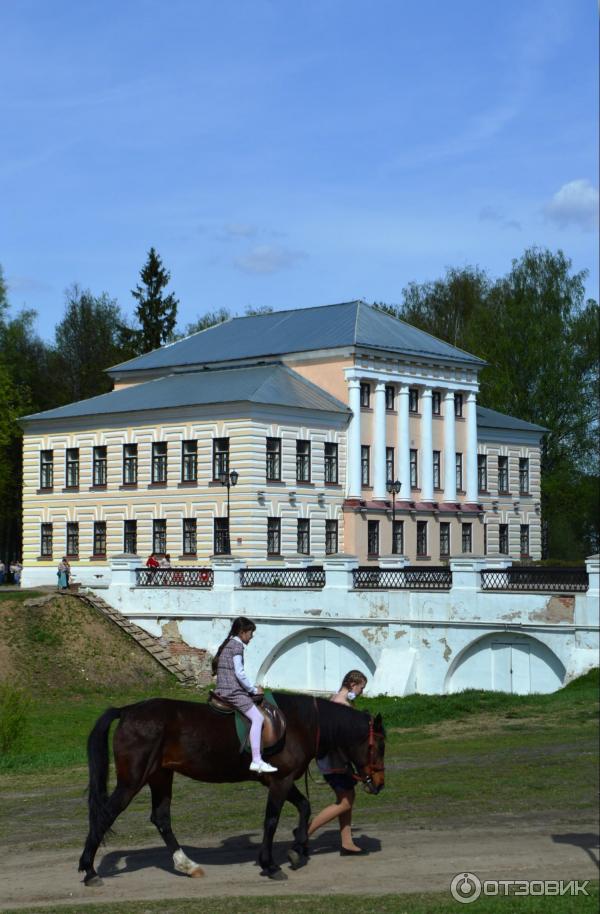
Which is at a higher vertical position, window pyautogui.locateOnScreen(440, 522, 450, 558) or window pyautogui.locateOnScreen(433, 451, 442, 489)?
window pyautogui.locateOnScreen(433, 451, 442, 489)

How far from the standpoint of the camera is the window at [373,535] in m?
57.8

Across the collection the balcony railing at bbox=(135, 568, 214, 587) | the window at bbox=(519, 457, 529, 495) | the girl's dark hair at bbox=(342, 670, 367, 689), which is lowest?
the girl's dark hair at bbox=(342, 670, 367, 689)

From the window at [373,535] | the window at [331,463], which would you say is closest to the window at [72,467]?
the window at [331,463]

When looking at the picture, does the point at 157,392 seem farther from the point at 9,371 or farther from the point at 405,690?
the point at 405,690

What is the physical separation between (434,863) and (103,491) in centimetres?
4503

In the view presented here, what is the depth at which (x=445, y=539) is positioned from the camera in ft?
203

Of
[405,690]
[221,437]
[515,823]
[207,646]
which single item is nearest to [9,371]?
[221,437]

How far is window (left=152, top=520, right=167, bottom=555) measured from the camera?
180 ft

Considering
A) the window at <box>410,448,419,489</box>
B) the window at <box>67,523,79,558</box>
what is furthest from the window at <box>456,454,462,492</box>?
the window at <box>67,523,79,558</box>

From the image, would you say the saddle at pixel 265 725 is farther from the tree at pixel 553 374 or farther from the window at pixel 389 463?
the tree at pixel 553 374

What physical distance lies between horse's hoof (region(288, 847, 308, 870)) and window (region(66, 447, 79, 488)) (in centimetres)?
4600

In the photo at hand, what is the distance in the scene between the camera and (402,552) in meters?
58.8

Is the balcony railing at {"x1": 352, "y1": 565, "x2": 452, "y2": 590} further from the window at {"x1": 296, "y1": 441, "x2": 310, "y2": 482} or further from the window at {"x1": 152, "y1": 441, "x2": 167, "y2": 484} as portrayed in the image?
the window at {"x1": 152, "y1": 441, "x2": 167, "y2": 484}

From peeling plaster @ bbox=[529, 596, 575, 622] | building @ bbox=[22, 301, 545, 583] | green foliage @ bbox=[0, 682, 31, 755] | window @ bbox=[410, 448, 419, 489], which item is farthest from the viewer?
window @ bbox=[410, 448, 419, 489]
